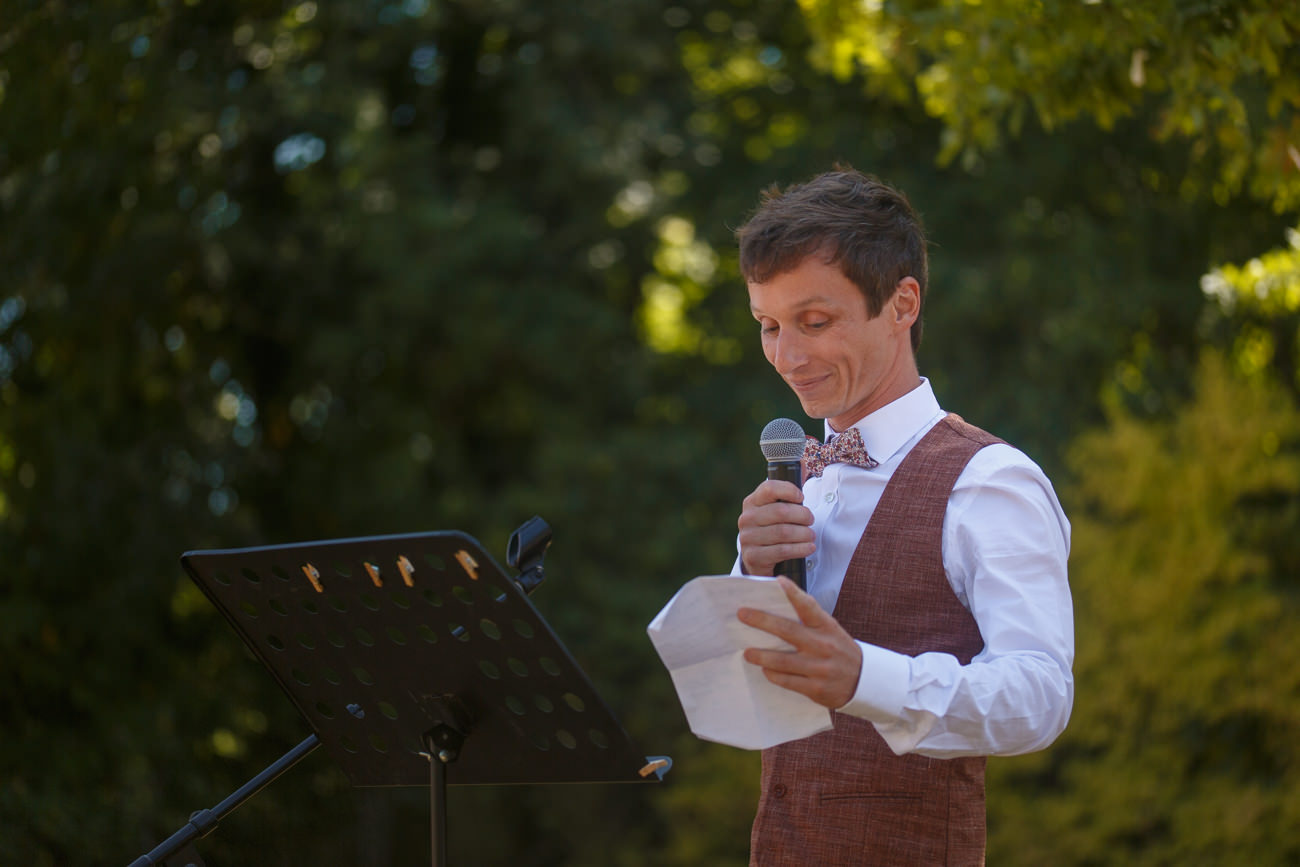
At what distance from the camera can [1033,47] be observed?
3434 mm

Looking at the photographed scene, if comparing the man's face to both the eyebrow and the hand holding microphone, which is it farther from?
the hand holding microphone

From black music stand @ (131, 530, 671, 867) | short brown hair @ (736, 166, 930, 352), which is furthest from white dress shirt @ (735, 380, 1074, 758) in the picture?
black music stand @ (131, 530, 671, 867)

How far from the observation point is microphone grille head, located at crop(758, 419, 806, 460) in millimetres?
1774

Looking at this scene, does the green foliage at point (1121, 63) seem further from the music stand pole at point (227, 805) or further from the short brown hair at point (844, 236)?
the music stand pole at point (227, 805)

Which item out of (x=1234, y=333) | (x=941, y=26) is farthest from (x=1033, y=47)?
(x=1234, y=333)

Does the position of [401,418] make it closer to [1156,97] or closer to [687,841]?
[687,841]

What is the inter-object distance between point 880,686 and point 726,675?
0.59ft

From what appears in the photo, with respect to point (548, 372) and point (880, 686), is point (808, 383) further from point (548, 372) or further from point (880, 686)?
point (548, 372)

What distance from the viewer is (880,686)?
1.43m

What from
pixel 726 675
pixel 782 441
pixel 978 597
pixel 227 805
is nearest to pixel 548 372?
pixel 227 805

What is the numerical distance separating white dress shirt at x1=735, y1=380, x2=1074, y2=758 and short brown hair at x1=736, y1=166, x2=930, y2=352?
21cm

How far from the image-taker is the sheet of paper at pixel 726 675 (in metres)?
1.39

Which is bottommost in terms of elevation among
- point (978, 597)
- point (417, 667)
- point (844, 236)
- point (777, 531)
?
point (417, 667)

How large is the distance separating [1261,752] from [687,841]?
285 cm
